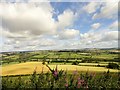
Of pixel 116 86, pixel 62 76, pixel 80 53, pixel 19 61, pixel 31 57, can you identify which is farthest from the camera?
pixel 80 53

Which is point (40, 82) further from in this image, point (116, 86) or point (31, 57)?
point (31, 57)

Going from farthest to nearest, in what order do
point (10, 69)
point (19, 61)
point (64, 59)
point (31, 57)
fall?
point (64, 59), point (31, 57), point (19, 61), point (10, 69)

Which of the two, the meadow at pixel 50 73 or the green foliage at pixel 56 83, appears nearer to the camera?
the green foliage at pixel 56 83

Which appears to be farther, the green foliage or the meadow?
the meadow

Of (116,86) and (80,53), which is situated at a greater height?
(80,53)

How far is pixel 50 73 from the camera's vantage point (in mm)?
14719

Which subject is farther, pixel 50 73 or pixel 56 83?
pixel 50 73

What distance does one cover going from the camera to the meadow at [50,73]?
1236cm

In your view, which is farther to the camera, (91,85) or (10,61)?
(10,61)

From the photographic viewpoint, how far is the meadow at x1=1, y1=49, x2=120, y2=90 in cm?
1236

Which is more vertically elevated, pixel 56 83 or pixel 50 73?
pixel 50 73

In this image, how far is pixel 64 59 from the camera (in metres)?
24.6

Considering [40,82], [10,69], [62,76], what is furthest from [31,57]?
[40,82]

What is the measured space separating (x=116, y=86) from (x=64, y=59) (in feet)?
40.3
